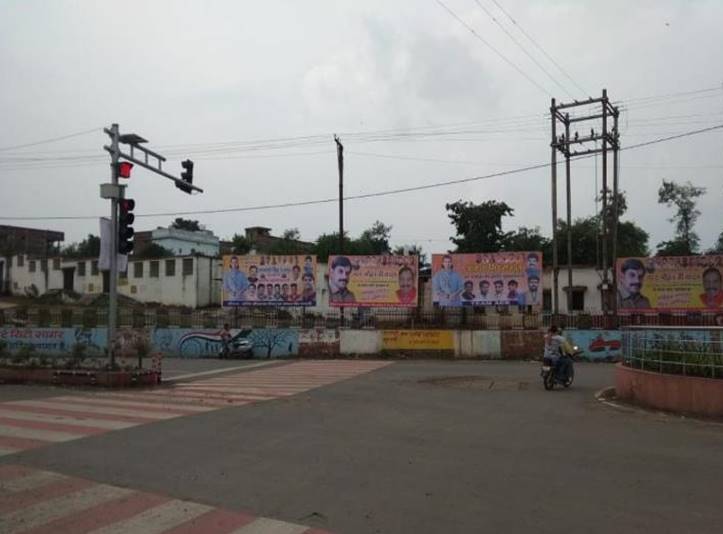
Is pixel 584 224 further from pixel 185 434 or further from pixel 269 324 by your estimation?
pixel 185 434

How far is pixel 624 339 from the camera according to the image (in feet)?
53.3

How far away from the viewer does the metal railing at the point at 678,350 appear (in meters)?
12.8

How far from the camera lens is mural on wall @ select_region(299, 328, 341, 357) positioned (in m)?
33.2

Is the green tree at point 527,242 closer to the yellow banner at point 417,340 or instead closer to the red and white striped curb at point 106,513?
the yellow banner at point 417,340

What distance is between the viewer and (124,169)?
19.4m

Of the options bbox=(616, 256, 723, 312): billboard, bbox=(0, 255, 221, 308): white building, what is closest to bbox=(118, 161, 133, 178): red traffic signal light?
bbox=(616, 256, 723, 312): billboard

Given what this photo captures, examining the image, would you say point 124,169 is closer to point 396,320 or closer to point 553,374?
point 553,374

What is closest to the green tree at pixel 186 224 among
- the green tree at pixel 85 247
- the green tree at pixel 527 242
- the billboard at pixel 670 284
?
the green tree at pixel 85 247

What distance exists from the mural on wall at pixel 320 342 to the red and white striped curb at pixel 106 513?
2582 centimetres

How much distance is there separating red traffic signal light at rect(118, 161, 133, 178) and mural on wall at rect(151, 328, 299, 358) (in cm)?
1543

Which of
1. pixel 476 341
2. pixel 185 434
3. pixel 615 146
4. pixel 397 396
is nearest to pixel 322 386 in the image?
pixel 397 396

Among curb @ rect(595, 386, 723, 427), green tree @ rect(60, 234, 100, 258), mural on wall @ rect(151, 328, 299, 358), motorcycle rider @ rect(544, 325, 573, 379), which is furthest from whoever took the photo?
green tree @ rect(60, 234, 100, 258)

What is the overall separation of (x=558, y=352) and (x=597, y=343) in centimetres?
1375

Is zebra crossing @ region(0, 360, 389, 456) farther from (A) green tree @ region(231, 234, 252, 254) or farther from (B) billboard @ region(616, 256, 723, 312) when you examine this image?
(A) green tree @ region(231, 234, 252, 254)
